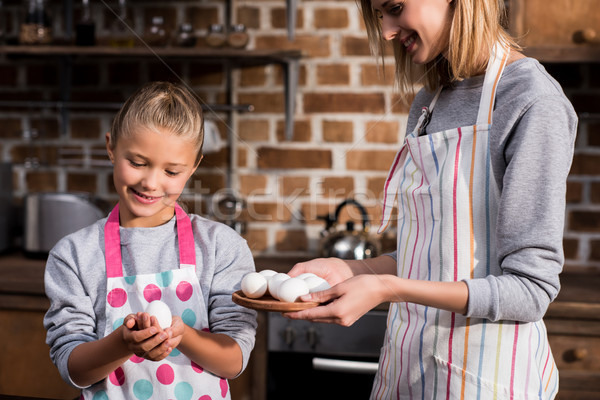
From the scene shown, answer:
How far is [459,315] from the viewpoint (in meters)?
0.95

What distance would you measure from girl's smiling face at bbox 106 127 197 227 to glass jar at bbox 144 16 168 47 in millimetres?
1006

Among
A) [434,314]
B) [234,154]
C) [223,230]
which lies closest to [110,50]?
[234,154]

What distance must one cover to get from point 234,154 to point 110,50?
488 millimetres

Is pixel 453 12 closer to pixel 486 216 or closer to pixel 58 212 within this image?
pixel 486 216

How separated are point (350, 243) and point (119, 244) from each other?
872 millimetres

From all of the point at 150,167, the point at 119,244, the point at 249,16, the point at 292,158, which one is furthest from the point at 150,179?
the point at 249,16

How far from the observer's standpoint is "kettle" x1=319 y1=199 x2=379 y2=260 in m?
1.74

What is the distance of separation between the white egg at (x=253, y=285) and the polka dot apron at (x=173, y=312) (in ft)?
0.28

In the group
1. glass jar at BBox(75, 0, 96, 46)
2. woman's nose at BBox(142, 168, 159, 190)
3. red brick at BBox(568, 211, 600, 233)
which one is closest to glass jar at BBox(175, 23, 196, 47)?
glass jar at BBox(75, 0, 96, 46)

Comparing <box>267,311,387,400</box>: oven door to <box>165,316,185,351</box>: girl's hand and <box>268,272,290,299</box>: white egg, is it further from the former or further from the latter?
<box>165,316,185,351</box>: girl's hand

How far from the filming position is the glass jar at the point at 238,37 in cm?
187

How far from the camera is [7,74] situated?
7.09 ft

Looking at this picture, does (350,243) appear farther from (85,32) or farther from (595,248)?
(85,32)

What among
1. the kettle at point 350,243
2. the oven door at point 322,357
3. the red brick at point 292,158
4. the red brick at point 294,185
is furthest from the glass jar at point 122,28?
the oven door at point 322,357
